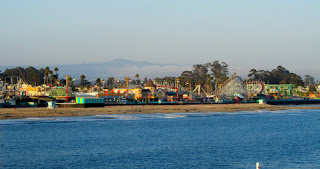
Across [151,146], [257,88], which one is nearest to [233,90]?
[257,88]

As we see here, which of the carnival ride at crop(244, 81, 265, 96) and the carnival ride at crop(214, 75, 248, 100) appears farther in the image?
the carnival ride at crop(244, 81, 265, 96)

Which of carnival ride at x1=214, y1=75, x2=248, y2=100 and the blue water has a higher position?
carnival ride at x1=214, y1=75, x2=248, y2=100

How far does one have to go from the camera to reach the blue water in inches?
1479

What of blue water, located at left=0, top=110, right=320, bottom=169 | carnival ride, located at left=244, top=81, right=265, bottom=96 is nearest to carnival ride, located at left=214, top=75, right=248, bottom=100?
carnival ride, located at left=244, top=81, right=265, bottom=96

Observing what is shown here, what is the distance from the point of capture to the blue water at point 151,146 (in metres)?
37.6

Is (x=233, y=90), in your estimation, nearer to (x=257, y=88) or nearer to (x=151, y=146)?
(x=257, y=88)

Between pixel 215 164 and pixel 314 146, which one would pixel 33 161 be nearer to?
pixel 215 164

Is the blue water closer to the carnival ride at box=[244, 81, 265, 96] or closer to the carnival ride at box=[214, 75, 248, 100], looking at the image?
the carnival ride at box=[214, 75, 248, 100]

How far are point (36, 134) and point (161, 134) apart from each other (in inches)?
627


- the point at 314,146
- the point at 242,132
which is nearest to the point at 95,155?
the point at 314,146

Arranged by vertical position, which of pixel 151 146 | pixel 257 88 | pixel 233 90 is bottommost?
pixel 151 146

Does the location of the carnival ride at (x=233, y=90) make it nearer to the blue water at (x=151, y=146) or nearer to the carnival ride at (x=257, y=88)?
the carnival ride at (x=257, y=88)

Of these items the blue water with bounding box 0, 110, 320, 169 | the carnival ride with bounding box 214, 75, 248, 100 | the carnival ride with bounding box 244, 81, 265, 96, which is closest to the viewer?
the blue water with bounding box 0, 110, 320, 169

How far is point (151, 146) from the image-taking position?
4738 cm
